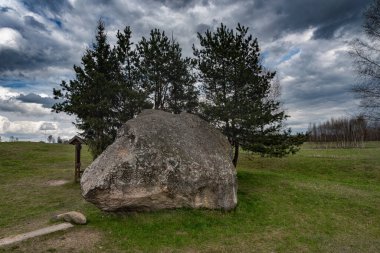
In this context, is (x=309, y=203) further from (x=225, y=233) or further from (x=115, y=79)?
(x=115, y=79)

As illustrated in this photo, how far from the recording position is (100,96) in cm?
2297

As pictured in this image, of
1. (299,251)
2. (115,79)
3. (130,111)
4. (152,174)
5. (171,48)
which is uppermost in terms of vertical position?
(171,48)

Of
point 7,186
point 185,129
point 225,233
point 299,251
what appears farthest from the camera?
point 7,186

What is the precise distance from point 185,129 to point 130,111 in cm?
1022

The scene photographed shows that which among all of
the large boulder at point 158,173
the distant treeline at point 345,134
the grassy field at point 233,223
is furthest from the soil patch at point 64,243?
the distant treeline at point 345,134

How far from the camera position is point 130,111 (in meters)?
23.7

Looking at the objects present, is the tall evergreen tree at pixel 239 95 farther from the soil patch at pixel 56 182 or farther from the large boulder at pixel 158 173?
the soil patch at pixel 56 182

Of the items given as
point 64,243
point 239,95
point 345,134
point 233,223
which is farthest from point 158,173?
point 345,134

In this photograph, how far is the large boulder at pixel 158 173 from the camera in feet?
38.4

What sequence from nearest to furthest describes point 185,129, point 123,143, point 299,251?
1. point 299,251
2. point 123,143
3. point 185,129

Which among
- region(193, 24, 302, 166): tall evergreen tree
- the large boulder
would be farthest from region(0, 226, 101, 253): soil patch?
A: region(193, 24, 302, 166): tall evergreen tree

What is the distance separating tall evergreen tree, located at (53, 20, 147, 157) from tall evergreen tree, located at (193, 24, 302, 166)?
6.31 meters

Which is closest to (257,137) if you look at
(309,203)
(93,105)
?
(309,203)

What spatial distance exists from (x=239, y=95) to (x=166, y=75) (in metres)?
7.09
